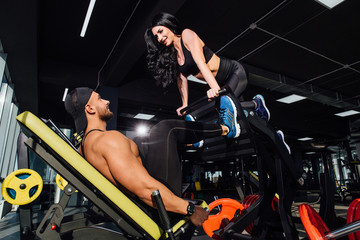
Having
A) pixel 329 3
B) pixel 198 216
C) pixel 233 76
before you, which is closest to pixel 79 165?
pixel 198 216

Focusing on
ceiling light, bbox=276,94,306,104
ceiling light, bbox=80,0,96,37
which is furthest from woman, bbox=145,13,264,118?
ceiling light, bbox=276,94,306,104

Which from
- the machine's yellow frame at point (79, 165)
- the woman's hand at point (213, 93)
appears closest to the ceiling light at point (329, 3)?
the woman's hand at point (213, 93)

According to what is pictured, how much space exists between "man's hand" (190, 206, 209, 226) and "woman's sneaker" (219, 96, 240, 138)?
0.52 m

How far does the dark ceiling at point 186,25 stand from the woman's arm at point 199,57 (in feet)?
6.25

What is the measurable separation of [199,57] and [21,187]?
1303mm

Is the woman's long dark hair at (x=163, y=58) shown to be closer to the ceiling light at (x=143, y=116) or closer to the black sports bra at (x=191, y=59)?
the black sports bra at (x=191, y=59)

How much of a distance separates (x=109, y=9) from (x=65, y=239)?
345 cm

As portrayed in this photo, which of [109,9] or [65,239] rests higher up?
[109,9]

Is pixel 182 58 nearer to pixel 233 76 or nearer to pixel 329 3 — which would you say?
pixel 233 76

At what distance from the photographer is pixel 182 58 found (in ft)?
5.16

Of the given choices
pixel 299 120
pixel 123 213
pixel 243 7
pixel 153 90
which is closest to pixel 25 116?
pixel 123 213

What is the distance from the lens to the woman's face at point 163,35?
1.49 m

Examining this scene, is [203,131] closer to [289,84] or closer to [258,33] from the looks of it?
[258,33]

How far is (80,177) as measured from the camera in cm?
107
